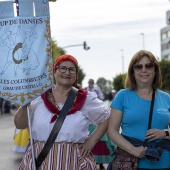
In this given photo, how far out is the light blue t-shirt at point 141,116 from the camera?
Answer: 158 inches

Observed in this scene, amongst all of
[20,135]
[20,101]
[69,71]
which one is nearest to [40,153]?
[20,101]

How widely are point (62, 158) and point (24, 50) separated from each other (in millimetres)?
947

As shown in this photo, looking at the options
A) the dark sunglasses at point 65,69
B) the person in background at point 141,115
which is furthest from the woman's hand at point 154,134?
the dark sunglasses at point 65,69

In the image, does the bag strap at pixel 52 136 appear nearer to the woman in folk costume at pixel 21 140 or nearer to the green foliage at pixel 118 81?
the woman in folk costume at pixel 21 140

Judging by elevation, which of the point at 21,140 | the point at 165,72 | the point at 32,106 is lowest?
the point at 165,72

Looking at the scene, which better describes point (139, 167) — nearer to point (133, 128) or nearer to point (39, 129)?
point (133, 128)

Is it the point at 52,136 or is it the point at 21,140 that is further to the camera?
the point at 21,140

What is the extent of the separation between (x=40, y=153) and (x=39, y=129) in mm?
202

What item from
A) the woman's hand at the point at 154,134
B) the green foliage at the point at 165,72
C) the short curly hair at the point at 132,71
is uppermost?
the short curly hair at the point at 132,71

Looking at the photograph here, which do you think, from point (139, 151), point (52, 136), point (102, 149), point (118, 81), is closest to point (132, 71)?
point (139, 151)

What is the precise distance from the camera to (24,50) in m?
4.05

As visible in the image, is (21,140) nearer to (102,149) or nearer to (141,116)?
(102,149)

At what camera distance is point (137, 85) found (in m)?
4.20

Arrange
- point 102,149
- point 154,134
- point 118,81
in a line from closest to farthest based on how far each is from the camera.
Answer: point 154,134, point 102,149, point 118,81
